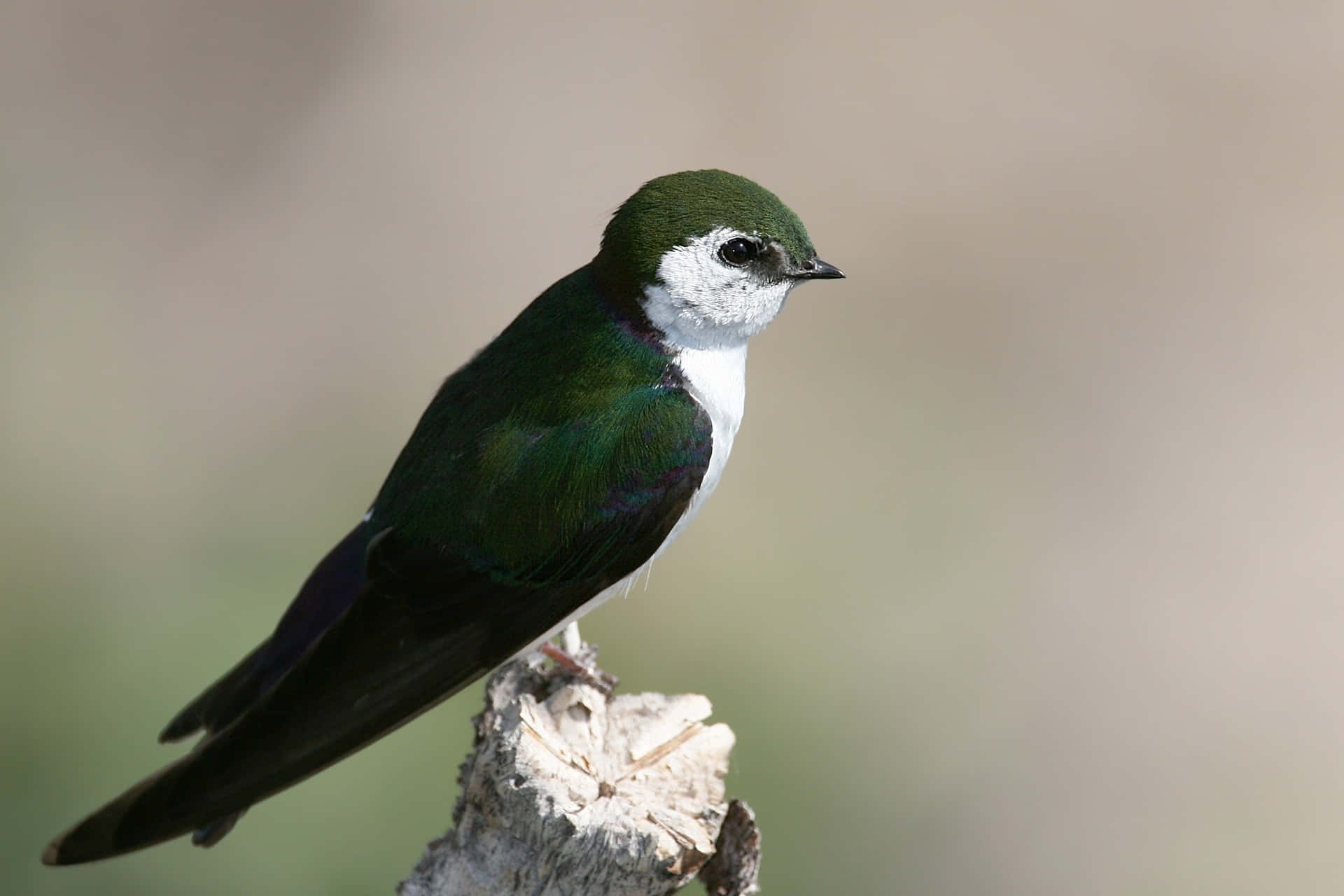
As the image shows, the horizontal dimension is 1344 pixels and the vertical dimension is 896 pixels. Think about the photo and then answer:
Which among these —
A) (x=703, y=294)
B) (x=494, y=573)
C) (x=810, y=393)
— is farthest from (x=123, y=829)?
(x=810, y=393)

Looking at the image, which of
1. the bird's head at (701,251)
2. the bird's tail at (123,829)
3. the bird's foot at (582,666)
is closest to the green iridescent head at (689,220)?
the bird's head at (701,251)

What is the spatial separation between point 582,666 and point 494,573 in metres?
0.43

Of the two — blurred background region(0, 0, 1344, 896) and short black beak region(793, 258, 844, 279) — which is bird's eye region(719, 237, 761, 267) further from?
blurred background region(0, 0, 1344, 896)

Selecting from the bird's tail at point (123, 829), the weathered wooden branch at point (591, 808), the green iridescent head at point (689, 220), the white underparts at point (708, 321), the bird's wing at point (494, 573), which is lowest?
the weathered wooden branch at point (591, 808)

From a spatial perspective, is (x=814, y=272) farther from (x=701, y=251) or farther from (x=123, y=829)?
(x=123, y=829)

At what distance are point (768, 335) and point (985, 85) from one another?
220cm

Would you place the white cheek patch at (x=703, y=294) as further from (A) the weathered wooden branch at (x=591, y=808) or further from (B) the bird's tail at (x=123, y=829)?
(B) the bird's tail at (x=123, y=829)

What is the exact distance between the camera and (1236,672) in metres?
6.99

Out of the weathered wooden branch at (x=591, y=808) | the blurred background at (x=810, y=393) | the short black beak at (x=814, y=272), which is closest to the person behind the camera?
the weathered wooden branch at (x=591, y=808)

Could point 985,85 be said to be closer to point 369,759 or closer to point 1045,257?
point 1045,257

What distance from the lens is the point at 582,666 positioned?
3869mm

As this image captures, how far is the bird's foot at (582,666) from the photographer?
3771mm

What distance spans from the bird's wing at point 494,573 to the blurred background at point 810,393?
134 cm

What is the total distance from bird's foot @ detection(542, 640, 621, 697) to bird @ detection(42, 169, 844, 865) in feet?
Answer: 0.63
